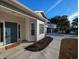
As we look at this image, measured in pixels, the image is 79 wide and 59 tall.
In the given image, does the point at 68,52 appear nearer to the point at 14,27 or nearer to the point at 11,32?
the point at 11,32

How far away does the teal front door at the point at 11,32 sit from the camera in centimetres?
1142

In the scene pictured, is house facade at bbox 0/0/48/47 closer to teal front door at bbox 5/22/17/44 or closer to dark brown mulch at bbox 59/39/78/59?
teal front door at bbox 5/22/17/44

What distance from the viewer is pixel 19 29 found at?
48.8 feet

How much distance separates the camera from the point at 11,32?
12352mm

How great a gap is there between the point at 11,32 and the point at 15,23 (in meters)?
1.53

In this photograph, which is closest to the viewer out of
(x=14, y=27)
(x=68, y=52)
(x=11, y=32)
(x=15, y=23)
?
(x=68, y=52)

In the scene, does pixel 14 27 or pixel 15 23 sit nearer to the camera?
pixel 14 27

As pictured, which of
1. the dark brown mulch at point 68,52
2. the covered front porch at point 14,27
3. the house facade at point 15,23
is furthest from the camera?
the covered front porch at point 14,27

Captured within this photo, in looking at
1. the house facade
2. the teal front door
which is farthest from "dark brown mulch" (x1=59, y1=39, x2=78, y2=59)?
the teal front door

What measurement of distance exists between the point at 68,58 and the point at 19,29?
8.91 meters

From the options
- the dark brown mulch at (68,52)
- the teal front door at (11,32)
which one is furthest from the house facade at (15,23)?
the dark brown mulch at (68,52)

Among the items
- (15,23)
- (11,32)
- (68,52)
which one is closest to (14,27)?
(15,23)

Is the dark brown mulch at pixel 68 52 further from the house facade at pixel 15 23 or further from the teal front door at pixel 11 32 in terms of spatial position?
the teal front door at pixel 11 32

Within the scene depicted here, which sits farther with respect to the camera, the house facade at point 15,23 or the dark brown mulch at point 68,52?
the house facade at point 15,23
